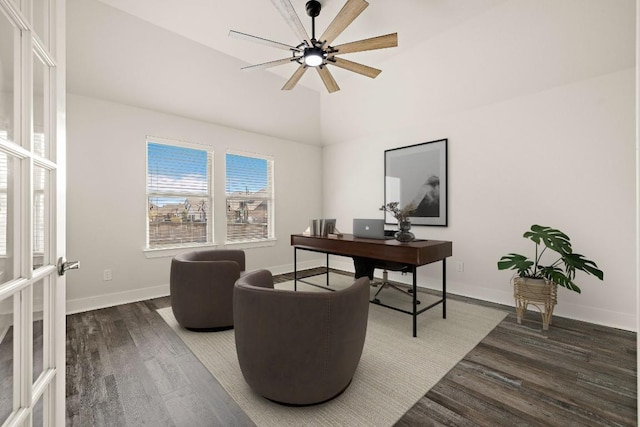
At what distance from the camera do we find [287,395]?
1.63 meters

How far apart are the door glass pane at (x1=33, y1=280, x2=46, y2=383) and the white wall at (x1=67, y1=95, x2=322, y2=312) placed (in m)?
2.90

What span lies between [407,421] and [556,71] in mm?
3466

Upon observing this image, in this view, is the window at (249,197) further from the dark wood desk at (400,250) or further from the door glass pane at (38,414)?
the door glass pane at (38,414)

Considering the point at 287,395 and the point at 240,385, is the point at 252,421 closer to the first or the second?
the point at 287,395

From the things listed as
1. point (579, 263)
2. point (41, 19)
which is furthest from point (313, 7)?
point (579, 263)

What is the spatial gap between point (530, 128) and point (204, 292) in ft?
12.7

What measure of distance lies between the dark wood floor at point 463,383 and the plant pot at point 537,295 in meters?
0.16

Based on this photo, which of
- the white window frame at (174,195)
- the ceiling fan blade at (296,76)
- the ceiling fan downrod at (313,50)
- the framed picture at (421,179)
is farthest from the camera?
the framed picture at (421,179)

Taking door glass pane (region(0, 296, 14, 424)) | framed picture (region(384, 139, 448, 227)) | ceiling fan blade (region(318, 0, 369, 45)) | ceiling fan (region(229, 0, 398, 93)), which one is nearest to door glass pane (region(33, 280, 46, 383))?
door glass pane (region(0, 296, 14, 424))

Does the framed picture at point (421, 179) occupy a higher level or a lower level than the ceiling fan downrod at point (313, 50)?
lower

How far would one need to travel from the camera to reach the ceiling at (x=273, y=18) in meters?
2.47

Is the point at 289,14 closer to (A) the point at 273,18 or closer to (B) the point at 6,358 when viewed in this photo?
(A) the point at 273,18

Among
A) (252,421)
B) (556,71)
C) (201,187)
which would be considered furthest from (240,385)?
(556,71)

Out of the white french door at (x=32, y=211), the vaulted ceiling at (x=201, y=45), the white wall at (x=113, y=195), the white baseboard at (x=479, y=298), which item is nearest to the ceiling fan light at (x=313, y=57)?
the vaulted ceiling at (x=201, y=45)
